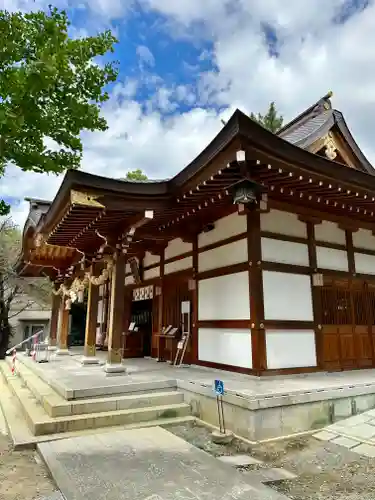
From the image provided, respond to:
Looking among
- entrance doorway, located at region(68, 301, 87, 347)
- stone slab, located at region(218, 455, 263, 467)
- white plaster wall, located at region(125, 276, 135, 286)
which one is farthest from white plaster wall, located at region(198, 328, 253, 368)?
entrance doorway, located at region(68, 301, 87, 347)

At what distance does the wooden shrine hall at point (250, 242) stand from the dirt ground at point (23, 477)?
2.46 meters

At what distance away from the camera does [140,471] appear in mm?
3076

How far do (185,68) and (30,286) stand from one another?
12641mm

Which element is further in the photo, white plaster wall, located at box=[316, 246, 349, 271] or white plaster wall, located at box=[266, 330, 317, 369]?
white plaster wall, located at box=[316, 246, 349, 271]

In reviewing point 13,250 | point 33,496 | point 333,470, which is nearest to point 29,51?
point 33,496

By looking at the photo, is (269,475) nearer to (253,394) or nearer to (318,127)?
(253,394)

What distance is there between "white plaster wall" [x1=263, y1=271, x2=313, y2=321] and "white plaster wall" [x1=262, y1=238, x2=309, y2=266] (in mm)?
245

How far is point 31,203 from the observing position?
819cm

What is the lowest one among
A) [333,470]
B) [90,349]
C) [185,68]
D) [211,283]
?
[333,470]

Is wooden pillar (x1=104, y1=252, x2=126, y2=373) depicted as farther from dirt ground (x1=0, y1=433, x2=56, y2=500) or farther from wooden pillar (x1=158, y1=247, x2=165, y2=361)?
dirt ground (x1=0, y1=433, x2=56, y2=500)

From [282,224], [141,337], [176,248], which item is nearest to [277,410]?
[282,224]

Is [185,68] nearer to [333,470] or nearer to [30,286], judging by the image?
[333,470]

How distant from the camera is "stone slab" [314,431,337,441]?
417cm

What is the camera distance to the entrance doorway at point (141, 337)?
9.26 metres
